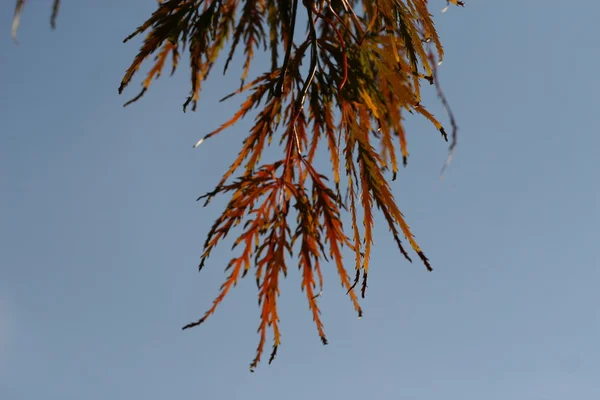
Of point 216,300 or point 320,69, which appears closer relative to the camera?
point 320,69

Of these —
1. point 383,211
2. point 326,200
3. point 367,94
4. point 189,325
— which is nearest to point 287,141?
point 326,200

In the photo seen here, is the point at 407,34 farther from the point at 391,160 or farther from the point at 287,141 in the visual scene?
the point at 287,141

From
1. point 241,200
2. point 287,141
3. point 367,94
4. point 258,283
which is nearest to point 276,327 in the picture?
point 258,283

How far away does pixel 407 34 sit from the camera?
254 cm

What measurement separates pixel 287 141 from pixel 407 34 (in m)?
0.83

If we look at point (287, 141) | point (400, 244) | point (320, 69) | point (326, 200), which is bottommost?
point (400, 244)

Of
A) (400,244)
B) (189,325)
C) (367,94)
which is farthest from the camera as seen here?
(189,325)

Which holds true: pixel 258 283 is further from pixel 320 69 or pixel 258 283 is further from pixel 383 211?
pixel 320 69

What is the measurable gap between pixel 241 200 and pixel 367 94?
80cm

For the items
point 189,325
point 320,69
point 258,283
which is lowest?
point 189,325

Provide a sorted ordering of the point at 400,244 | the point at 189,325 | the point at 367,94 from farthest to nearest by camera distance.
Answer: the point at 189,325 < the point at 367,94 < the point at 400,244

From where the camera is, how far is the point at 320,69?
2.86 meters

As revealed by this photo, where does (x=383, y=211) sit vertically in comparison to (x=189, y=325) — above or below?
above

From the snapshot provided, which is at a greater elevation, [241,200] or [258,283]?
[241,200]
